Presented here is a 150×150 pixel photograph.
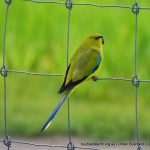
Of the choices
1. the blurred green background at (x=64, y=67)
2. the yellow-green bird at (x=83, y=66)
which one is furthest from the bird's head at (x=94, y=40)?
the blurred green background at (x=64, y=67)

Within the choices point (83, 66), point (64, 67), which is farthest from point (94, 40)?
Result: point (64, 67)

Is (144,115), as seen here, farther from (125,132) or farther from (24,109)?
(24,109)

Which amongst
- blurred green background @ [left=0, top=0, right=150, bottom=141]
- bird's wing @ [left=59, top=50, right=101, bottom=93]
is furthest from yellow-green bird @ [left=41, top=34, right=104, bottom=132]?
blurred green background @ [left=0, top=0, right=150, bottom=141]

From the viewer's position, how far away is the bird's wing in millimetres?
4602

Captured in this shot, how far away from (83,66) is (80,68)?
3 cm

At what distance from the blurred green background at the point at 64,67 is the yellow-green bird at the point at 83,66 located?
1197 millimetres

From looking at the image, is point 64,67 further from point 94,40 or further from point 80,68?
point 80,68

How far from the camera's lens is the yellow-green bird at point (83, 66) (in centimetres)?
459

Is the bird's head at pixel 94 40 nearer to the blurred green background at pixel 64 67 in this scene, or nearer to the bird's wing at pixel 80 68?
the bird's wing at pixel 80 68

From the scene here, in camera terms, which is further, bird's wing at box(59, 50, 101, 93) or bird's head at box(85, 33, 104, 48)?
bird's head at box(85, 33, 104, 48)

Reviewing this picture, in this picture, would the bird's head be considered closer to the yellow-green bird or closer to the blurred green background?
the yellow-green bird

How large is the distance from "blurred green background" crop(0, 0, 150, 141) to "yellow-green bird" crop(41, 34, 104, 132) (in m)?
1.20

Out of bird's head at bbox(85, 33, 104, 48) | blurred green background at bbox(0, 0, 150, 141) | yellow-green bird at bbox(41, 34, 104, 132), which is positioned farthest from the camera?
blurred green background at bbox(0, 0, 150, 141)

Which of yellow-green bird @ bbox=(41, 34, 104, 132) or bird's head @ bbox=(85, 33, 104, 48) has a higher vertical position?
bird's head @ bbox=(85, 33, 104, 48)
